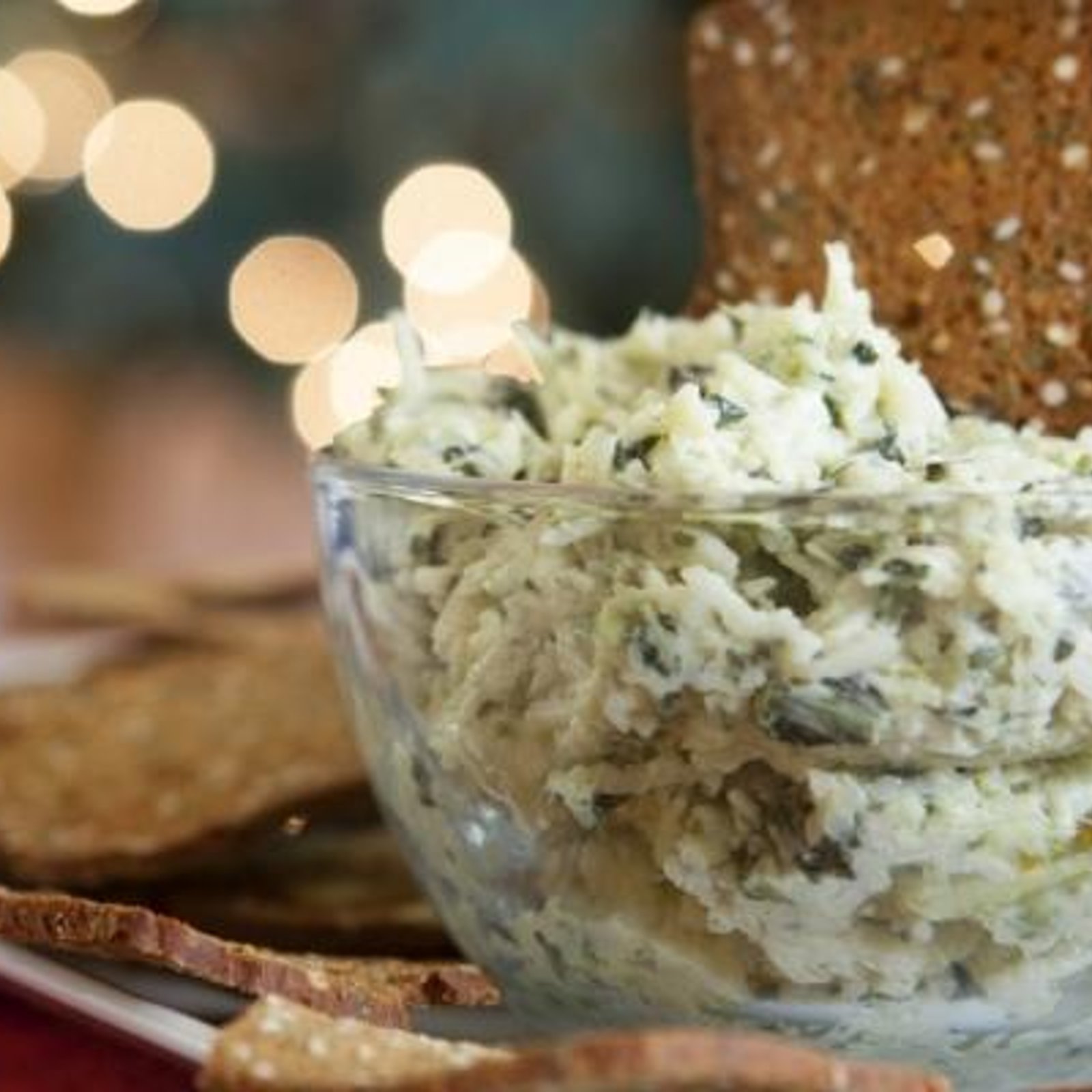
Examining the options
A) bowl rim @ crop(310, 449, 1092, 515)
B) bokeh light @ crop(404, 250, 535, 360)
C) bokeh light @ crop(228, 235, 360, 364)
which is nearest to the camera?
bowl rim @ crop(310, 449, 1092, 515)

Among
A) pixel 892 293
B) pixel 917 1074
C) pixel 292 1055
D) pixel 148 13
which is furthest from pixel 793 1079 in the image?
pixel 148 13

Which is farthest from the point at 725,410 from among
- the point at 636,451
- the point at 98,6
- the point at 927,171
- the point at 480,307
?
the point at 480,307

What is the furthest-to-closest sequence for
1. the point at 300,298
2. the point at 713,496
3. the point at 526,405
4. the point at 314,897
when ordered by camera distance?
the point at 300,298 < the point at 314,897 < the point at 526,405 < the point at 713,496

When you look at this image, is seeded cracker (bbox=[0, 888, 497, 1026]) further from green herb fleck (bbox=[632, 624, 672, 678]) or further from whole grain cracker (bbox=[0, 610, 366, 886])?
whole grain cracker (bbox=[0, 610, 366, 886])

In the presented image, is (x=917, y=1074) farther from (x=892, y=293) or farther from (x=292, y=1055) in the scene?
(x=892, y=293)

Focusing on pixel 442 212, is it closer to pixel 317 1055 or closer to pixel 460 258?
pixel 460 258

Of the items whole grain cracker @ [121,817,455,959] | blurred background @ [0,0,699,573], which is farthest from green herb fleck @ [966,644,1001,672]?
blurred background @ [0,0,699,573]

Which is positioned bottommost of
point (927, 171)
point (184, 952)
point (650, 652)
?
point (184, 952)
